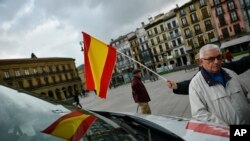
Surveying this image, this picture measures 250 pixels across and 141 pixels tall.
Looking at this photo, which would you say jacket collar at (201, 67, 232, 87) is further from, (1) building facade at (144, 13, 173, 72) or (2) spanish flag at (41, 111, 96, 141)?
(1) building facade at (144, 13, 173, 72)

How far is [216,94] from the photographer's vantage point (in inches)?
111

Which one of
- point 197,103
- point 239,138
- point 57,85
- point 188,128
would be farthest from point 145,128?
point 57,85

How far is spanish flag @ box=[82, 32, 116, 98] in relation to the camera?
496cm

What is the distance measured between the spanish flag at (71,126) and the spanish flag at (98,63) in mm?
2468

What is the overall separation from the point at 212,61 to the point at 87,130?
1.45 meters

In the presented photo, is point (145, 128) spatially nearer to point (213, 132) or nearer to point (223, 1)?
point (213, 132)

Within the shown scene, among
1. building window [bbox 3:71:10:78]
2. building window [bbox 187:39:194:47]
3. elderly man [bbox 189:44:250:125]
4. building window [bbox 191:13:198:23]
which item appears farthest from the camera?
building window [bbox 187:39:194:47]

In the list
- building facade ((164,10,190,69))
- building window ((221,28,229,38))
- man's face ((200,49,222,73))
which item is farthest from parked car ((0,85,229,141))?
building facade ((164,10,190,69))

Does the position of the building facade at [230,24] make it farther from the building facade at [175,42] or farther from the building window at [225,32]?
the building facade at [175,42]

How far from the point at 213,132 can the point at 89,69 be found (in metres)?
3.43

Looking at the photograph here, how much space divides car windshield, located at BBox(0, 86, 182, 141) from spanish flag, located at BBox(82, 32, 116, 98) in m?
2.23

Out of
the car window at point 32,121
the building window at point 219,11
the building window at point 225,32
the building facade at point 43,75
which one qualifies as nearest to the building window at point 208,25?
the building window at point 219,11

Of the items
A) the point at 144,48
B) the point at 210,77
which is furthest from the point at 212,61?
the point at 144,48

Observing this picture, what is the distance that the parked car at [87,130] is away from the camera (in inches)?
78.7
